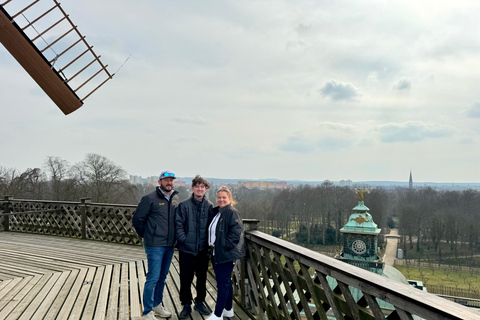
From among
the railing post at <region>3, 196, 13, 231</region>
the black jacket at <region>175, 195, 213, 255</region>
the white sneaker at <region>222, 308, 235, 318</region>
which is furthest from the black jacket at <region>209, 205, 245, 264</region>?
the railing post at <region>3, 196, 13, 231</region>

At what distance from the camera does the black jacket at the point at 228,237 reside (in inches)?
114

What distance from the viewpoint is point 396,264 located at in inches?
1740

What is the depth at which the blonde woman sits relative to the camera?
2.92 meters

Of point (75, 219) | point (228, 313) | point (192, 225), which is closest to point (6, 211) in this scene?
point (75, 219)

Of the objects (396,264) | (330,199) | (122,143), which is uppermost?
(122,143)

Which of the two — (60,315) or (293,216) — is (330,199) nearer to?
(293,216)

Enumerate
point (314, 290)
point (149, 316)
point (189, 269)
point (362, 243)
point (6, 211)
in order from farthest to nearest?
point (362, 243) → point (6, 211) → point (189, 269) → point (149, 316) → point (314, 290)

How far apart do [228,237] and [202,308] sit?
99cm

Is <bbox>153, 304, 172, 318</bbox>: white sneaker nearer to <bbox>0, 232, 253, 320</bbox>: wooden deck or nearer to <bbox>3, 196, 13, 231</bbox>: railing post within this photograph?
<bbox>0, 232, 253, 320</bbox>: wooden deck

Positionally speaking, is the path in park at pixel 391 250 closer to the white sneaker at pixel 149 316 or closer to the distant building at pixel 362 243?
the distant building at pixel 362 243

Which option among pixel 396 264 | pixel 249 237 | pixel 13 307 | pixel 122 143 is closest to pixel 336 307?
pixel 249 237

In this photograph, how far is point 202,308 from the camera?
337cm

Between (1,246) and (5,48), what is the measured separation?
4.26m

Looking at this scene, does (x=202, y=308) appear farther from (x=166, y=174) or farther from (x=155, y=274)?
(x=166, y=174)
